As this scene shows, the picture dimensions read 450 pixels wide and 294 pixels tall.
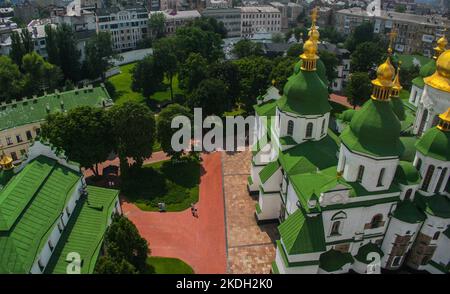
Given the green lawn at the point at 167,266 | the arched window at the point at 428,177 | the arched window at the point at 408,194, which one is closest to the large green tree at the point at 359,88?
the arched window at the point at 428,177

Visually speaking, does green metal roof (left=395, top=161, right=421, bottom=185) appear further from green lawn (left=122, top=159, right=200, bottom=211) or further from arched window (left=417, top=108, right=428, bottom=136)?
green lawn (left=122, top=159, right=200, bottom=211)

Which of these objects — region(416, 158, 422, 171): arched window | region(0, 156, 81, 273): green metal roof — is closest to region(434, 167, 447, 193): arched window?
region(416, 158, 422, 171): arched window

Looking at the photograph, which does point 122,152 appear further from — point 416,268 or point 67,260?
point 416,268

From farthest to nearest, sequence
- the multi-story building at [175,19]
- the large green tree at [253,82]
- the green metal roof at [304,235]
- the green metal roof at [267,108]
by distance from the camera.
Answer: the multi-story building at [175,19] < the large green tree at [253,82] < the green metal roof at [267,108] < the green metal roof at [304,235]

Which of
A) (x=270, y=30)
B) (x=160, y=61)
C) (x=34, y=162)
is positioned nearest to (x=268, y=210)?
(x=34, y=162)

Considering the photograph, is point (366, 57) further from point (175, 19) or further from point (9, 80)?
point (9, 80)

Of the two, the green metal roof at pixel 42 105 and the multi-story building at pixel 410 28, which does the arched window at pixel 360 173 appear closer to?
the green metal roof at pixel 42 105
